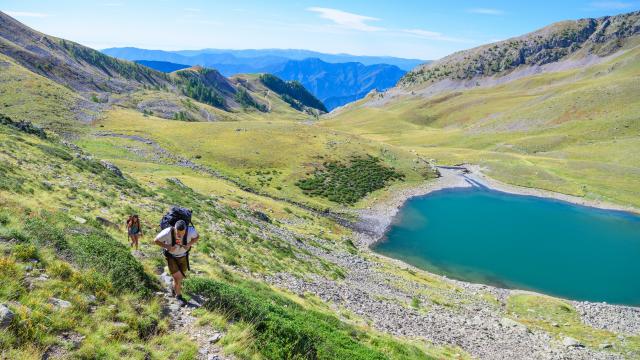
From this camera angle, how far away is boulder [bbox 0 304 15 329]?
8.28 meters

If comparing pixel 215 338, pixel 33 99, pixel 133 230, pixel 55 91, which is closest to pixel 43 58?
pixel 55 91

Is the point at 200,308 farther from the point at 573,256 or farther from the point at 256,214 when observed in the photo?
the point at 573,256

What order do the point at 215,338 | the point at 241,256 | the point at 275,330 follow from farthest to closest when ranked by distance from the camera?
1. the point at 241,256
2. the point at 275,330
3. the point at 215,338

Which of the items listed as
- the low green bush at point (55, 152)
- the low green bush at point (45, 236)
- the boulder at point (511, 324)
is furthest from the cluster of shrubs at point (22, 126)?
the boulder at point (511, 324)

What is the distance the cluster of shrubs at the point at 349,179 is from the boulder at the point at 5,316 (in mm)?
69008

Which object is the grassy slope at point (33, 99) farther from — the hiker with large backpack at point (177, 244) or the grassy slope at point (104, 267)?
the hiker with large backpack at point (177, 244)

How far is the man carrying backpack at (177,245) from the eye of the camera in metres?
12.3

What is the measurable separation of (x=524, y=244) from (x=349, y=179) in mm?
37905

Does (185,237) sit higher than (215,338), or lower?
higher

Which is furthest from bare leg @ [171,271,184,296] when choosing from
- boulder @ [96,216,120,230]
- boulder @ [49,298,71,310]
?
boulder @ [96,216,120,230]

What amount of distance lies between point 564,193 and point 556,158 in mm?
39040

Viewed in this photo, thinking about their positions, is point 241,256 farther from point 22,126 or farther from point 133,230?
point 22,126

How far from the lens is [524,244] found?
6412cm

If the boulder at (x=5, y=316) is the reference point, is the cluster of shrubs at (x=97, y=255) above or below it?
below
